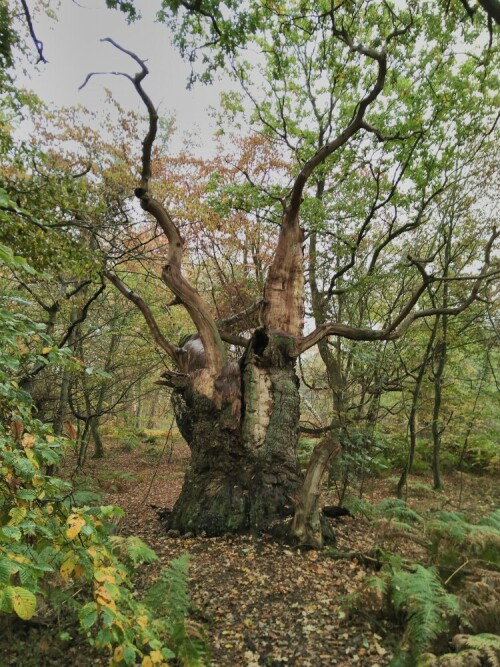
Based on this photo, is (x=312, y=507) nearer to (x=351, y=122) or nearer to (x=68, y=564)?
(x=68, y=564)

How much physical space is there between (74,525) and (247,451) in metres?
4.03

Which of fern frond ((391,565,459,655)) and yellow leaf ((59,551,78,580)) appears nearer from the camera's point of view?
yellow leaf ((59,551,78,580))

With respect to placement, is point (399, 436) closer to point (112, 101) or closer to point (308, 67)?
point (308, 67)

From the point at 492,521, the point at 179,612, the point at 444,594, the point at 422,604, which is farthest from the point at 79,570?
the point at 492,521

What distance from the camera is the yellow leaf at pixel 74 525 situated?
1.49 metres

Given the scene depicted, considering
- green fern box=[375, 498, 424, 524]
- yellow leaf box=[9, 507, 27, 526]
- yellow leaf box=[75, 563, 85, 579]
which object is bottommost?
yellow leaf box=[75, 563, 85, 579]

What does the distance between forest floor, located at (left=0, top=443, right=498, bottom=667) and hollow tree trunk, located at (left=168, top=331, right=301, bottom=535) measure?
0.32 m

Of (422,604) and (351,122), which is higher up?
(351,122)

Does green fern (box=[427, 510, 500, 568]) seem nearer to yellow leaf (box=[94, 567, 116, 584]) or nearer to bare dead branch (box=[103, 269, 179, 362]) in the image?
yellow leaf (box=[94, 567, 116, 584])

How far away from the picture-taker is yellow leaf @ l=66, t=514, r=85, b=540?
1.49 metres

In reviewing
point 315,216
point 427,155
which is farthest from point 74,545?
point 427,155

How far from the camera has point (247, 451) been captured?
5.41 m

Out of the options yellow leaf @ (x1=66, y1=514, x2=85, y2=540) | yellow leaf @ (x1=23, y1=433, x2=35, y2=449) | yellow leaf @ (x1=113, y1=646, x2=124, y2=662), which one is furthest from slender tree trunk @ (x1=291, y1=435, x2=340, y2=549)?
yellow leaf @ (x1=23, y1=433, x2=35, y2=449)

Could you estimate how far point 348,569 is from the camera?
13.3ft
